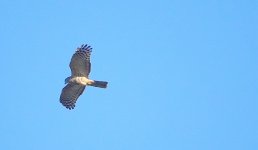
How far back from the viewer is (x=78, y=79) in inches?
1211

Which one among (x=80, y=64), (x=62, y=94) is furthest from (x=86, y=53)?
(x=62, y=94)

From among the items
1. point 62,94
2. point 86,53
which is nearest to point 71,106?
point 62,94

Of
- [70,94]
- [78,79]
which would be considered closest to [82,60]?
[78,79]

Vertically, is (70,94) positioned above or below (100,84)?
above

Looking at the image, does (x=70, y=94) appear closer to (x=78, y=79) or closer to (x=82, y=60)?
(x=78, y=79)

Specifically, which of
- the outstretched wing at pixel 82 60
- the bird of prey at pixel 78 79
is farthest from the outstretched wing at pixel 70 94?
the outstretched wing at pixel 82 60

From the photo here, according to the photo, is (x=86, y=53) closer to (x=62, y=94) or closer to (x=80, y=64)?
(x=80, y=64)

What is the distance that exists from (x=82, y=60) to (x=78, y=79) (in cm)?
98

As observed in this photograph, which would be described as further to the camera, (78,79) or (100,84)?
(78,79)

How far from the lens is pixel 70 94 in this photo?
3180 centimetres

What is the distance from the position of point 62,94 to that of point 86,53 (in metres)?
2.74

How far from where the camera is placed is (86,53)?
1188 inches

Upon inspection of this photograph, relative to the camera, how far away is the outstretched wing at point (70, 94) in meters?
31.4

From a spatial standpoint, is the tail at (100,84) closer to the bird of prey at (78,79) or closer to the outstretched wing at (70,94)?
the bird of prey at (78,79)
